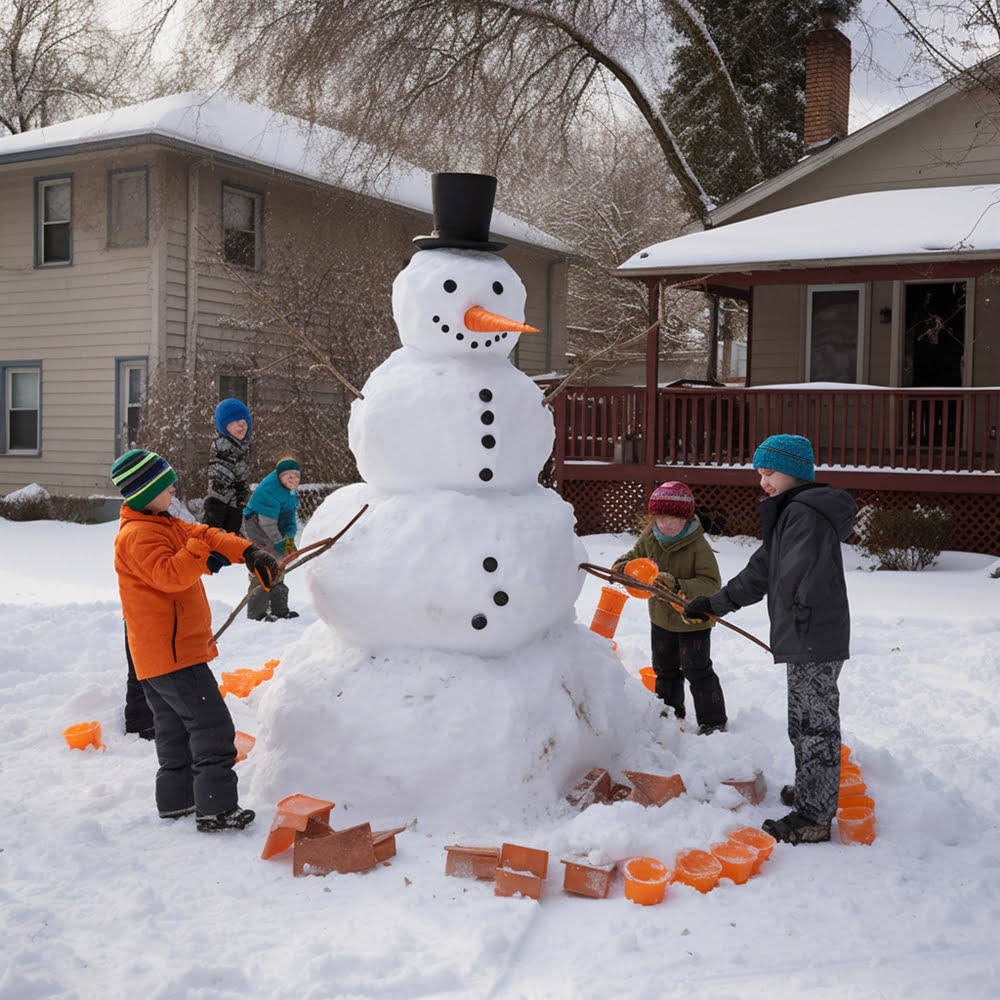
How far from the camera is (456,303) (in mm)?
4258

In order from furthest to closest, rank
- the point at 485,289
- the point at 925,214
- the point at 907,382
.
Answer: the point at 907,382 → the point at 925,214 → the point at 485,289

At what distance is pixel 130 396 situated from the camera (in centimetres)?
1521

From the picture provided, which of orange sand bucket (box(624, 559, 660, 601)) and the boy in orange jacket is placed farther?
orange sand bucket (box(624, 559, 660, 601))

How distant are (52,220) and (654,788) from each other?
14877mm

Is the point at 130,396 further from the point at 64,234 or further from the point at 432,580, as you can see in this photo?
the point at 432,580

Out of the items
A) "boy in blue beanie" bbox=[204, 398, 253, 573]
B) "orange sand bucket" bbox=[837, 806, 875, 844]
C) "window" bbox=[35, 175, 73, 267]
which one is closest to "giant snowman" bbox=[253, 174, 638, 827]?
"orange sand bucket" bbox=[837, 806, 875, 844]

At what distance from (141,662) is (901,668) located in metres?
4.56

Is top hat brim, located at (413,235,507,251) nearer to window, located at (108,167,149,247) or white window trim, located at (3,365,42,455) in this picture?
window, located at (108,167,149,247)

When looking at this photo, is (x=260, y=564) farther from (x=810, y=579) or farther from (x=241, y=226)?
(x=241, y=226)

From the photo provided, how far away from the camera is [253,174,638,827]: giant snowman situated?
3.94 metres

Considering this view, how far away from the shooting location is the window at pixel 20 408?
53.4 feet

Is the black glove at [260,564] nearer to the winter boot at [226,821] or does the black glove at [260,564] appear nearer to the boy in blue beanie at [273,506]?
the winter boot at [226,821]

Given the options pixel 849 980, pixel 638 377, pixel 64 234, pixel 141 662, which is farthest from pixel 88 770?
pixel 638 377

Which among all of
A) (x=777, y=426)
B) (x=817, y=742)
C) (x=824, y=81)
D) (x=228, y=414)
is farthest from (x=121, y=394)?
(x=817, y=742)
